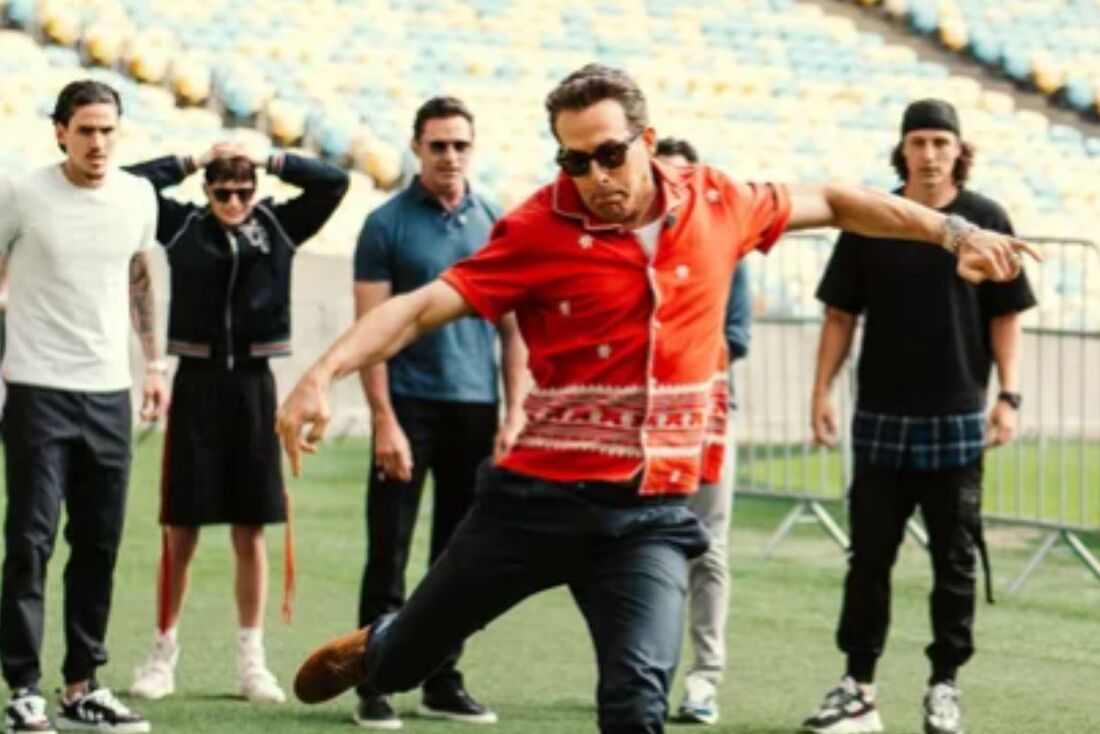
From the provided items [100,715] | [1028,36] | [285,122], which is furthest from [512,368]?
[1028,36]

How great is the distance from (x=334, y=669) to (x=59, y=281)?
Answer: 1.92 metres

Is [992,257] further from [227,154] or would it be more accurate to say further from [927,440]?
[227,154]

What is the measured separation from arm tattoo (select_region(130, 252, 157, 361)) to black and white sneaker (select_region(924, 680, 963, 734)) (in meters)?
2.69

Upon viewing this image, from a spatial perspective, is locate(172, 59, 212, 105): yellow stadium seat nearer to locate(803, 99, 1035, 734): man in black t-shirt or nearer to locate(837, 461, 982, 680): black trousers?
locate(803, 99, 1035, 734): man in black t-shirt

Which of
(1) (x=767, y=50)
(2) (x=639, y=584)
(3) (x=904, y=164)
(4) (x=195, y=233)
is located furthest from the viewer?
(1) (x=767, y=50)

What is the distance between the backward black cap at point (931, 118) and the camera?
8391 millimetres

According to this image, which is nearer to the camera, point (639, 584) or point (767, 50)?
point (639, 584)

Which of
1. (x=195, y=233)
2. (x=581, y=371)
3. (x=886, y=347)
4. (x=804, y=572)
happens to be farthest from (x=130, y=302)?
(x=804, y=572)

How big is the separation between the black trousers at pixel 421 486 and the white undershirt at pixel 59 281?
3.43 ft

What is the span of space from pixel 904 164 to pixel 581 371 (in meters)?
2.48

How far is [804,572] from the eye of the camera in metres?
13.1

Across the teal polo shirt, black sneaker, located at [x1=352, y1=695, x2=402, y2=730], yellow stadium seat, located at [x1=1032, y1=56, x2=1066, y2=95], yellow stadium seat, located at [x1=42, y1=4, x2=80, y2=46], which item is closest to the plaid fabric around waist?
the teal polo shirt

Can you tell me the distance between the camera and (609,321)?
249 inches

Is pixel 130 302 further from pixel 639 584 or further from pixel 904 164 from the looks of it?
pixel 639 584
